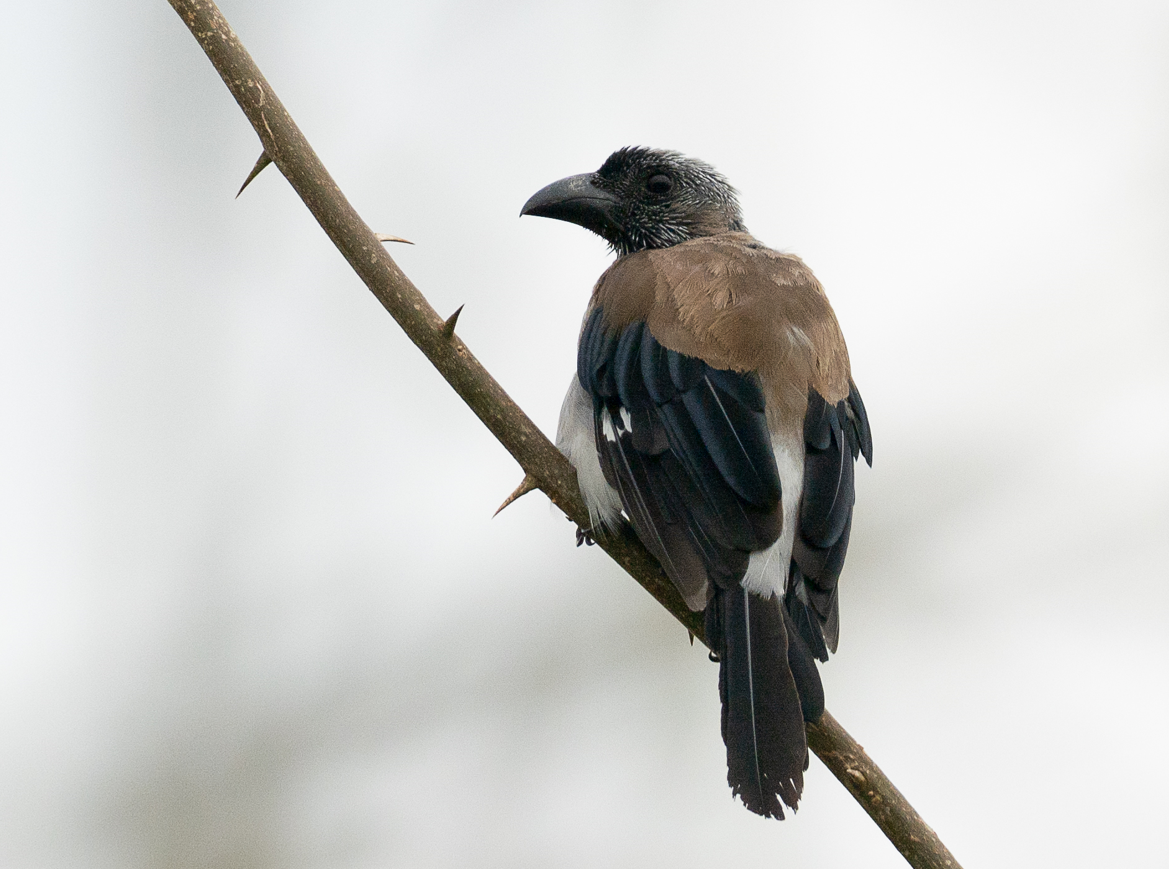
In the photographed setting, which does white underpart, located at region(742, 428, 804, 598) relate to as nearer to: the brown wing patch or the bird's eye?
the brown wing patch

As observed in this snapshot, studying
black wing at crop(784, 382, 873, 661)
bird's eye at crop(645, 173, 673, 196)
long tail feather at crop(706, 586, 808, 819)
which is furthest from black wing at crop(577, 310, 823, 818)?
bird's eye at crop(645, 173, 673, 196)

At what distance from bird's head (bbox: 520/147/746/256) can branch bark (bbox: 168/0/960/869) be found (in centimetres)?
256

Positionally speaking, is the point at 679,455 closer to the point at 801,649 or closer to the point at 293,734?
the point at 801,649

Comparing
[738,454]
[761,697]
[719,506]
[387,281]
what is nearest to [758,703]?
[761,697]

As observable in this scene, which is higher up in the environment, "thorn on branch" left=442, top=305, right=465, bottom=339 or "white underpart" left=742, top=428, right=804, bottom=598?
"thorn on branch" left=442, top=305, right=465, bottom=339

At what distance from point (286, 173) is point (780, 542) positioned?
1.89m

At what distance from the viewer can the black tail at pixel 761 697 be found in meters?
2.96

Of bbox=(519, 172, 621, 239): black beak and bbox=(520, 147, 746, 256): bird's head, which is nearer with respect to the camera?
bbox=(519, 172, 621, 239): black beak

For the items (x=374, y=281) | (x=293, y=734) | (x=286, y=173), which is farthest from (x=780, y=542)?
(x=293, y=734)

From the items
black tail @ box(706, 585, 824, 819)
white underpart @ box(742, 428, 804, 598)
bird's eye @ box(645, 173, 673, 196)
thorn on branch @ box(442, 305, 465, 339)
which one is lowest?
black tail @ box(706, 585, 824, 819)

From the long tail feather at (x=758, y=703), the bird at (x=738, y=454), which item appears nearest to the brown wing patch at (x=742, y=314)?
the bird at (x=738, y=454)

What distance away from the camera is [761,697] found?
311 cm

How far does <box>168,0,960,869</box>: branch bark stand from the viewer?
9.42 feet

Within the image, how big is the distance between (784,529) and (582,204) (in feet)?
8.29
